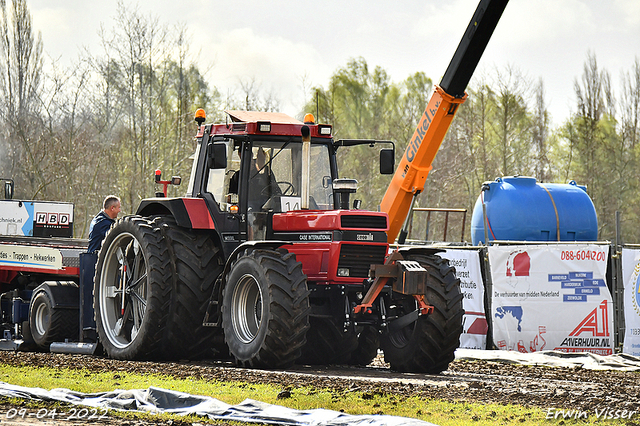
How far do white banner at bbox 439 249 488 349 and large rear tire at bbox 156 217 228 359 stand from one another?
5687 millimetres

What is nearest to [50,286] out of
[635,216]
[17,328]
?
[17,328]

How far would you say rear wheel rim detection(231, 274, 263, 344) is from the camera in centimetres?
955

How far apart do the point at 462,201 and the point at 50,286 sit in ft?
107

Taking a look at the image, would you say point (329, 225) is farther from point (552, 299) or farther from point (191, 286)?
point (552, 299)

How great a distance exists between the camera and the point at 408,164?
502 inches

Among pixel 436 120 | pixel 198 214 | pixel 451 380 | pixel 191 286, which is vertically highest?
pixel 436 120

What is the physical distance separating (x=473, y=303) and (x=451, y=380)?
593cm

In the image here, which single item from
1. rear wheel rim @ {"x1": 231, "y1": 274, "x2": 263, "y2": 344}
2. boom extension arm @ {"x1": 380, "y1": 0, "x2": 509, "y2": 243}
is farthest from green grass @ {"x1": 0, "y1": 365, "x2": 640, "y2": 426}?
boom extension arm @ {"x1": 380, "y1": 0, "x2": 509, "y2": 243}

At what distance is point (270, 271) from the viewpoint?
891 centimetres

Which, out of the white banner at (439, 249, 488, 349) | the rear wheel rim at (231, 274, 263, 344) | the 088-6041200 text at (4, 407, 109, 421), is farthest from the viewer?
the white banner at (439, 249, 488, 349)

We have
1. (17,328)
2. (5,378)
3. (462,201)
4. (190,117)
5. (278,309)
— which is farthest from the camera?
(462,201)

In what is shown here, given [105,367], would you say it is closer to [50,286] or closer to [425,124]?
[50,286]

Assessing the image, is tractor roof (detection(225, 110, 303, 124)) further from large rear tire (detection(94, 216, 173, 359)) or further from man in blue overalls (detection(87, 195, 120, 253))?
man in blue overalls (detection(87, 195, 120, 253))

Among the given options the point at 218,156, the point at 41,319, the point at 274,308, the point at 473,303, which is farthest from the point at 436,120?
the point at 41,319
